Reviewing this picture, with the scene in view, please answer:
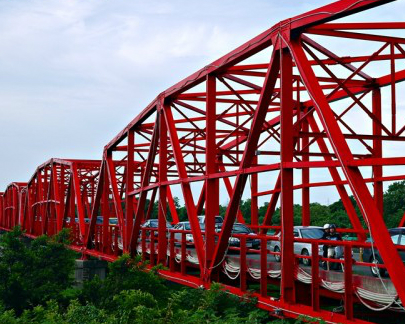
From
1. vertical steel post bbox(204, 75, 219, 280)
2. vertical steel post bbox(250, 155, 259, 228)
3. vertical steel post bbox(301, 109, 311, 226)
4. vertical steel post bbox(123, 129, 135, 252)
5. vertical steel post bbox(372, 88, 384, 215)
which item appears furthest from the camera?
vertical steel post bbox(250, 155, 259, 228)

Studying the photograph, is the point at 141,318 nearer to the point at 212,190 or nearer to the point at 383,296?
the point at 383,296

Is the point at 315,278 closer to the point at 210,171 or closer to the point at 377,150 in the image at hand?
the point at 210,171

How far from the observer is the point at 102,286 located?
19.6 metres

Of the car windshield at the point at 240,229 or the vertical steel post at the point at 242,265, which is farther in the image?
the car windshield at the point at 240,229

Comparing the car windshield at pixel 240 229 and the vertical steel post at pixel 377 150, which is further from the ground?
the vertical steel post at pixel 377 150

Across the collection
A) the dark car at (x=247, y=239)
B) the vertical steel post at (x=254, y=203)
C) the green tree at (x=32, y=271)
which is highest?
the vertical steel post at (x=254, y=203)

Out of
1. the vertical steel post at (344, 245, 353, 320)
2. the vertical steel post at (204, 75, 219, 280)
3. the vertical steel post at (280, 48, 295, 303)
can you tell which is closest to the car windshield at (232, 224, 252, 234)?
the vertical steel post at (204, 75, 219, 280)

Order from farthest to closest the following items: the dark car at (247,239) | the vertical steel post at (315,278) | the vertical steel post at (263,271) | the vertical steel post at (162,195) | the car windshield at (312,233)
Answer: the dark car at (247,239)
the vertical steel post at (162,195)
the car windshield at (312,233)
the vertical steel post at (263,271)
the vertical steel post at (315,278)

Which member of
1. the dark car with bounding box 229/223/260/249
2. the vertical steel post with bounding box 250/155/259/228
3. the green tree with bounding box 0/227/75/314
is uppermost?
the vertical steel post with bounding box 250/155/259/228

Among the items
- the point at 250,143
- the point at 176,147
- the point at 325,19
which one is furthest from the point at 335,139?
the point at 176,147

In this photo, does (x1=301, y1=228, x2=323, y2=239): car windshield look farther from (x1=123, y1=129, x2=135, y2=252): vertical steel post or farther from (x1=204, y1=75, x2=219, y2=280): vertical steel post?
(x1=123, y1=129, x2=135, y2=252): vertical steel post

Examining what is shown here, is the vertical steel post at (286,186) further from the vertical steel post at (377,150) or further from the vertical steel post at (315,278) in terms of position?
the vertical steel post at (377,150)

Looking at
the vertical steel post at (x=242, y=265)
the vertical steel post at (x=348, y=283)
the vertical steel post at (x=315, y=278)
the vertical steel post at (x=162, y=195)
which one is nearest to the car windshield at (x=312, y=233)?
the vertical steel post at (x=162, y=195)

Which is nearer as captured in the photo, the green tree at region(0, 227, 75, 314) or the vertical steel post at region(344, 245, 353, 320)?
the vertical steel post at region(344, 245, 353, 320)
